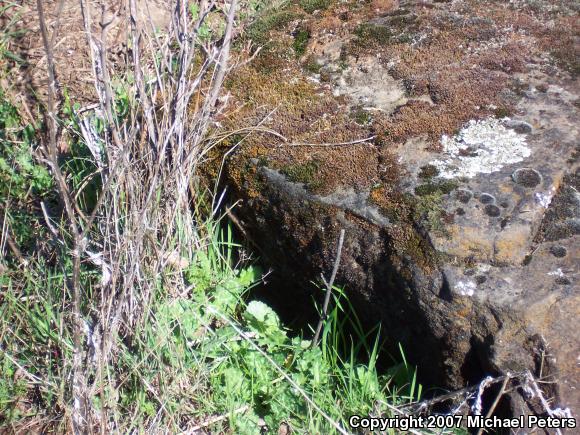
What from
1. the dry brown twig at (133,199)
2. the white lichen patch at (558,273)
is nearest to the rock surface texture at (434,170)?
the white lichen patch at (558,273)

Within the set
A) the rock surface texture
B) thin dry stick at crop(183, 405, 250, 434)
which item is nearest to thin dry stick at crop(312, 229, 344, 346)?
the rock surface texture

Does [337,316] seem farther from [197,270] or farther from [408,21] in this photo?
[408,21]

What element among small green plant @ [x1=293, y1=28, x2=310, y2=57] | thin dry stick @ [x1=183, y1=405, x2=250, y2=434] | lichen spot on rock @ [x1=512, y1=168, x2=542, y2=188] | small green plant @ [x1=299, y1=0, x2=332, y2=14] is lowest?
thin dry stick @ [x1=183, y1=405, x2=250, y2=434]

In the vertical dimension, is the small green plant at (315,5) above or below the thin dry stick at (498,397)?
above

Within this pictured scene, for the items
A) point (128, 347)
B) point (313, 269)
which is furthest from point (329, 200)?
point (128, 347)

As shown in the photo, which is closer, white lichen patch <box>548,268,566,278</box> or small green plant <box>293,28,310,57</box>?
white lichen patch <box>548,268,566,278</box>

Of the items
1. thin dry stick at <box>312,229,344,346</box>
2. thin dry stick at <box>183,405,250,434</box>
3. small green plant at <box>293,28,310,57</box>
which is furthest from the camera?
small green plant at <box>293,28,310,57</box>

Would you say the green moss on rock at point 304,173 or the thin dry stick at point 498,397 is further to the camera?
the green moss on rock at point 304,173

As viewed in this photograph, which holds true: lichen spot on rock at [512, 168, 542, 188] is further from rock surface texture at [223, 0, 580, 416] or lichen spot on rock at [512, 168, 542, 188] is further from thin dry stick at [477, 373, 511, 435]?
thin dry stick at [477, 373, 511, 435]

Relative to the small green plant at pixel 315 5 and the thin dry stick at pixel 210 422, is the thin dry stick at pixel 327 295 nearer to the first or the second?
the thin dry stick at pixel 210 422

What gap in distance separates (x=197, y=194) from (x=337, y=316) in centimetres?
82

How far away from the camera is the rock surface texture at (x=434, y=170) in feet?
7.30

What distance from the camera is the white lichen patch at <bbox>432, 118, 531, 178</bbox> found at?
2.48m

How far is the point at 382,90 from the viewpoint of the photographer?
9.41ft
